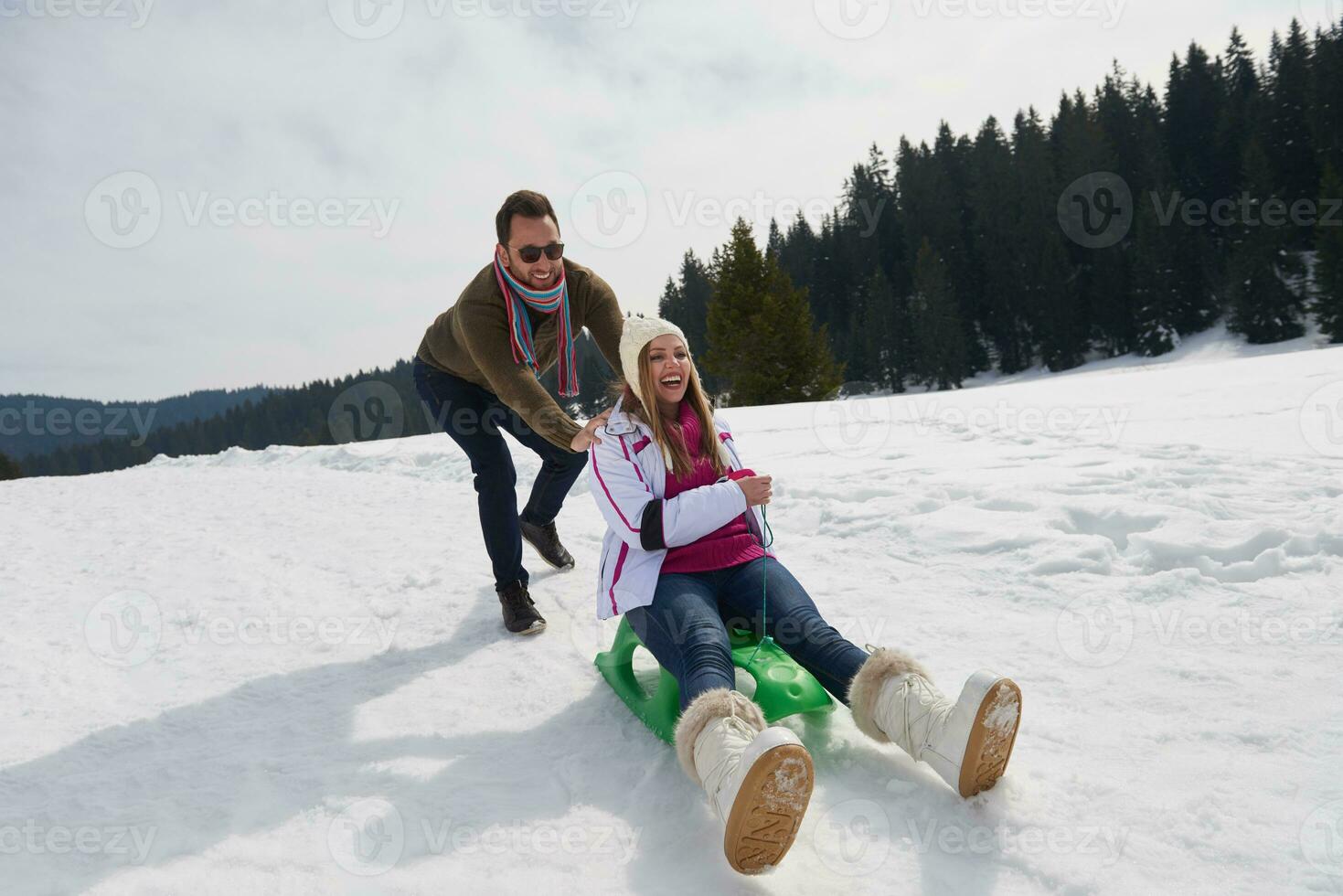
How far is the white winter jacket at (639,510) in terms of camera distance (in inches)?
109

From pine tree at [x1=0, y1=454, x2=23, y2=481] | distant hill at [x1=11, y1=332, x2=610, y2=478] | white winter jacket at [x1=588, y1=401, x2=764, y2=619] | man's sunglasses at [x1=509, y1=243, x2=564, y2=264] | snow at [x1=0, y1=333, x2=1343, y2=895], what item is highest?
distant hill at [x1=11, y1=332, x2=610, y2=478]

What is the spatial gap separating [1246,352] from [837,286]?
30.7 meters

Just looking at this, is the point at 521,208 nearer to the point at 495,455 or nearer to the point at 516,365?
the point at 516,365

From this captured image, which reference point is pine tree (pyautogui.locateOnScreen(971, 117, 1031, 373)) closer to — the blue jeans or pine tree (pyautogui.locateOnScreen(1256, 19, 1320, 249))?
pine tree (pyautogui.locateOnScreen(1256, 19, 1320, 249))

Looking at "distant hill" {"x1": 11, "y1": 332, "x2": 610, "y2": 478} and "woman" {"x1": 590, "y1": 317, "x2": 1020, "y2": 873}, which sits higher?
"distant hill" {"x1": 11, "y1": 332, "x2": 610, "y2": 478}

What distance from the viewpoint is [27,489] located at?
9.31 meters

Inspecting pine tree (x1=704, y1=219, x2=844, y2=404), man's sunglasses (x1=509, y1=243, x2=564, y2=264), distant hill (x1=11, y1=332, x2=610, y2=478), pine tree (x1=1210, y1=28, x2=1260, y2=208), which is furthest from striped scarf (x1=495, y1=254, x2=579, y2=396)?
distant hill (x1=11, y1=332, x2=610, y2=478)

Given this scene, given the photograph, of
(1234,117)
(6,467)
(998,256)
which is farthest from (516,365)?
(6,467)

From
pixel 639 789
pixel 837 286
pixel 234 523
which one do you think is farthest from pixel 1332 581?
pixel 837 286

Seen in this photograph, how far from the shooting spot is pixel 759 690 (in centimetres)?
257

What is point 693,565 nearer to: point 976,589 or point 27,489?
point 976,589

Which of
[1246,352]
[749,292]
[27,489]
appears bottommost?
[1246,352]

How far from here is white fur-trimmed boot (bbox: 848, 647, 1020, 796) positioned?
78.8 inches

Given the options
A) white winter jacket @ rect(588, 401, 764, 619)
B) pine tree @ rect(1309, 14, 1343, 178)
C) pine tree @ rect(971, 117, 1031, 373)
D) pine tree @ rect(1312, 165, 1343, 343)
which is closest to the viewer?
white winter jacket @ rect(588, 401, 764, 619)
